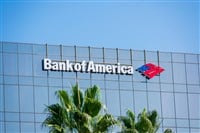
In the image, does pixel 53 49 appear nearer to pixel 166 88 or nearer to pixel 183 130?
pixel 166 88

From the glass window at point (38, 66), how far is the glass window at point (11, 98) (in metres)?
2.57

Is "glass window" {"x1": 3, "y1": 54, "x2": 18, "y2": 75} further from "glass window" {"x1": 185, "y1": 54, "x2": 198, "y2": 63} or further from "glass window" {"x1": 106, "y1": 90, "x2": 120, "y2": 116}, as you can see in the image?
"glass window" {"x1": 185, "y1": 54, "x2": 198, "y2": 63}

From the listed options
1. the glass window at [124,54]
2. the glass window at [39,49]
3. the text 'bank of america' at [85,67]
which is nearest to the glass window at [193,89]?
the text 'bank of america' at [85,67]

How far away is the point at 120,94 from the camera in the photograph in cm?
9125

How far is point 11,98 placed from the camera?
Result: 8606 centimetres

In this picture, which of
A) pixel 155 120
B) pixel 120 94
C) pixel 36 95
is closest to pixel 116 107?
pixel 120 94

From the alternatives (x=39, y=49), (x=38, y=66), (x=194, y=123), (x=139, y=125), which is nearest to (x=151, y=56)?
(x=194, y=123)

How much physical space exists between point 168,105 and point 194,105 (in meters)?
3.11

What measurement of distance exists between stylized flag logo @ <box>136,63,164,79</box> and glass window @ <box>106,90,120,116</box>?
11.7 feet

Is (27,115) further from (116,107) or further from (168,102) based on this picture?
(168,102)

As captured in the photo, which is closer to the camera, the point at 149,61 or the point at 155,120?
the point at 155,120

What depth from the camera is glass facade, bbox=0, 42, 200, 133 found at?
283ft

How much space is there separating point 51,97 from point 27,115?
2.80 meters

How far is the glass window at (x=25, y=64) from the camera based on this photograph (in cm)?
8719
